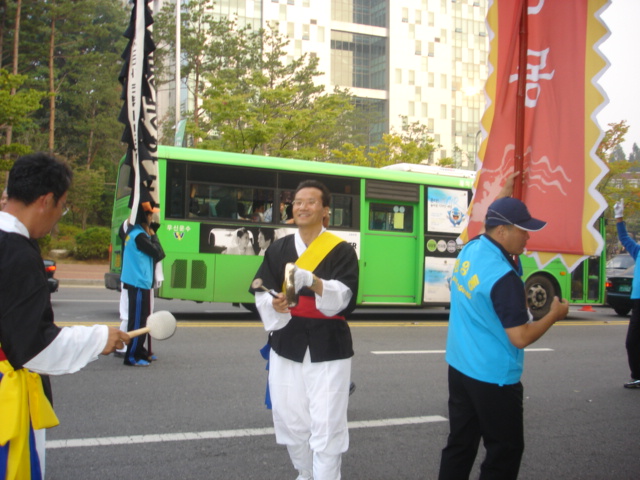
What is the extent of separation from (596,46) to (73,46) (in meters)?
41.0

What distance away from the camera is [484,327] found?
3.20 metres

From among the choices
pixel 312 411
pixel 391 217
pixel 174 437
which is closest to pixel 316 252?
pixel 312 411

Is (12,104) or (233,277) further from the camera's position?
(12,104)

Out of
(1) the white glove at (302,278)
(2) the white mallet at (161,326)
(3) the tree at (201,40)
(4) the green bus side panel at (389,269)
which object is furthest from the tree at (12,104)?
(2) the white mallet at (161,326)

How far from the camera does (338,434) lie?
349 centimetres

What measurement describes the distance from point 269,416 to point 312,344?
235 centimetres

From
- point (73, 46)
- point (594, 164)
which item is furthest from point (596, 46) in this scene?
point (73, 46)

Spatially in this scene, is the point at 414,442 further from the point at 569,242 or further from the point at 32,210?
the point at 32,210

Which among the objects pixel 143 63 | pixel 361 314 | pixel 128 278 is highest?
pixel 143 63

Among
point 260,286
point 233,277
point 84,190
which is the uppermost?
point 84,190

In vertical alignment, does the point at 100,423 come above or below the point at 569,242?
below

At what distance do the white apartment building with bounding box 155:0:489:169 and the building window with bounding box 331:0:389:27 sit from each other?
11 cm

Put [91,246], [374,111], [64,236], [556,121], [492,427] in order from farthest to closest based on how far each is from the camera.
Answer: [374,111]
[64,236]
[91,246]
[556,121]
[492,427]

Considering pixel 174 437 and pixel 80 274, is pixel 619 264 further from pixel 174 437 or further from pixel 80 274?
pixel 80 274
